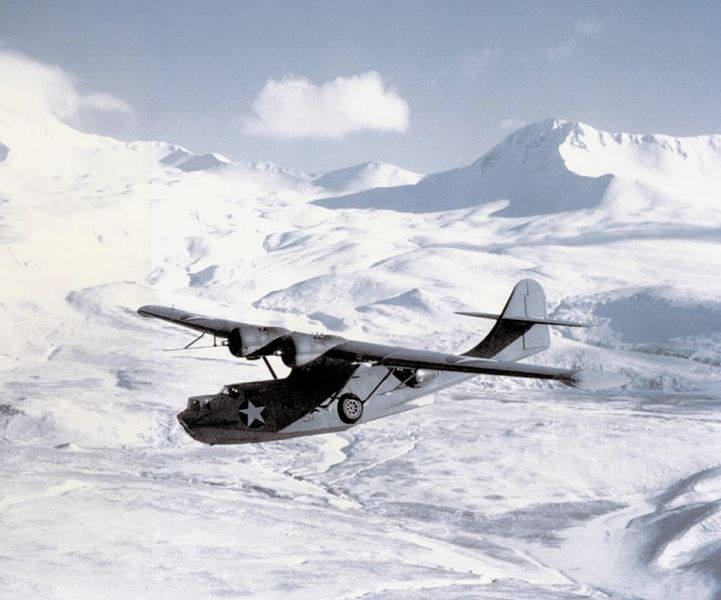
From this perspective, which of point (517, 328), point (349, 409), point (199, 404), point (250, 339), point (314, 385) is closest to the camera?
point (250, 339)

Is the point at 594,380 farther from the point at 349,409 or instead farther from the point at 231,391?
the point at 231,391

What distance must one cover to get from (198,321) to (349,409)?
8.87m

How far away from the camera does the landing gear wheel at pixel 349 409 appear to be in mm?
22403

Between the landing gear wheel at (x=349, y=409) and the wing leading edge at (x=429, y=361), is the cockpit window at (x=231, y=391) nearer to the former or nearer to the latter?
the wing leading edge at (x=429, y=361)

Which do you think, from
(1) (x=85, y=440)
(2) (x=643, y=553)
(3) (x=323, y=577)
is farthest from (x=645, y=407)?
(1) (x=85, y=440)

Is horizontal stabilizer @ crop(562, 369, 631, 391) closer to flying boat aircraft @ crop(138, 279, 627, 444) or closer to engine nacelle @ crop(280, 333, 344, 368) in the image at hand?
flying boat aircraft @ crop(138, 279, 627, 444)

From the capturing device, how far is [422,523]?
4498 inches

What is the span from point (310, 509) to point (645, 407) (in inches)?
3879

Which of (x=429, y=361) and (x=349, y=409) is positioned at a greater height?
(x=429, y=361)

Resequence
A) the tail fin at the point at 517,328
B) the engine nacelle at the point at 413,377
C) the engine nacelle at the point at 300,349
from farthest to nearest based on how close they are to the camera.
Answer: the tail fin at the point at 517,328 → the engine nacelle at the point at 413,377 → the engine nacelle at the point at 300,349

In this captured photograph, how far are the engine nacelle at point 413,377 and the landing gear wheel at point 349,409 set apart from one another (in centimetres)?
261

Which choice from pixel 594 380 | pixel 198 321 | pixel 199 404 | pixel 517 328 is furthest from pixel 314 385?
pixel 517 328

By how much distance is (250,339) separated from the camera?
68.3 ft

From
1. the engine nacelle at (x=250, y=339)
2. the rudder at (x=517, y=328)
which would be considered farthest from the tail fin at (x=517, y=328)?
the engine nacelle at (x=250, y=339)
